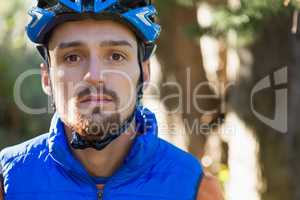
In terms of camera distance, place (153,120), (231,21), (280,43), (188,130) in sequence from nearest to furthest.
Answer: (153,120) → (231,21) → (280,43) → (188,130)

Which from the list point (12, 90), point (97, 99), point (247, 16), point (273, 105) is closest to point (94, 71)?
point (97, 99)

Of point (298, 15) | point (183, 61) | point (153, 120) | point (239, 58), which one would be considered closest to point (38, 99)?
point (183, 61)

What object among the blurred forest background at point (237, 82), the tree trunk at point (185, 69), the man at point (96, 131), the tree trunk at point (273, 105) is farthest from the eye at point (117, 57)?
the tree trunk at point (185, 69)

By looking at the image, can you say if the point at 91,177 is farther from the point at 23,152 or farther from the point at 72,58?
the point at 72,58

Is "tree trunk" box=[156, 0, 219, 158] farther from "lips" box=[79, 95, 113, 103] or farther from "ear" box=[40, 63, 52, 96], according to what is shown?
"lips" box=[79, 95, 113, 103]

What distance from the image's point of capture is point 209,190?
3.56m

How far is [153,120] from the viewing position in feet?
12.4

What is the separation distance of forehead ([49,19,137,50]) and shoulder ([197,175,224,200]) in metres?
0.80

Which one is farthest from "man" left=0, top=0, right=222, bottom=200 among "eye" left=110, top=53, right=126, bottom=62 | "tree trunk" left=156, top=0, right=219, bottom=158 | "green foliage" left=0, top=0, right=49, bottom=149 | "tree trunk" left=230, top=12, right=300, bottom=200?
"green foliage" left=0, top=0, right=49, bottom=149

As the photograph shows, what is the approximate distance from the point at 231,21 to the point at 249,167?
161 cm

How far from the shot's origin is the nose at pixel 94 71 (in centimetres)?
342

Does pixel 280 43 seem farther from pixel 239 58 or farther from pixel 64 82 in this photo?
pixel 64 82

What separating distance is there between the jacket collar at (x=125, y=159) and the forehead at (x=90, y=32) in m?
0.42

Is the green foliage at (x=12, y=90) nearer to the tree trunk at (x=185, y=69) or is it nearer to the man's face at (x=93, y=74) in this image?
the tree trunk at (x=185, y=69)
